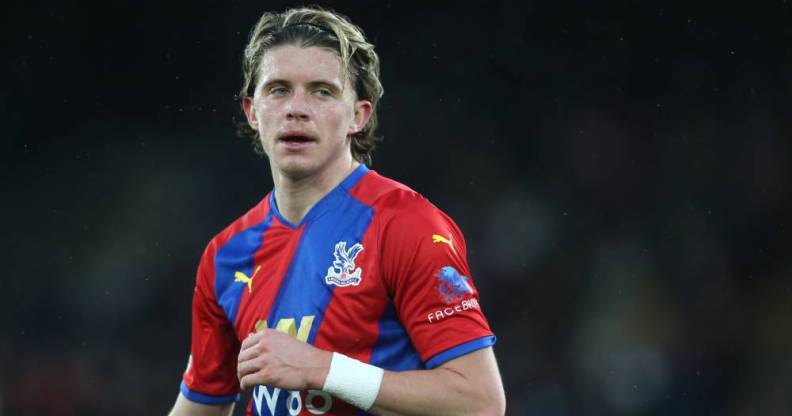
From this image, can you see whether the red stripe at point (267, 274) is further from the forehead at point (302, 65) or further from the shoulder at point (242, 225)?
the forehead at point (302, 65)

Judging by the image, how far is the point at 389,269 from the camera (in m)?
2.86

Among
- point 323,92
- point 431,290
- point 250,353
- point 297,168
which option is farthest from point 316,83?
point 250,353

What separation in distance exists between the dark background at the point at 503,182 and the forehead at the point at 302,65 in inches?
196

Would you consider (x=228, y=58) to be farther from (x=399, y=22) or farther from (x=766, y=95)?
(x=766, y=95)

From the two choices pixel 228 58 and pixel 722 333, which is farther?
pixel 228 58

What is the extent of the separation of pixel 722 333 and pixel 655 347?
528 mm

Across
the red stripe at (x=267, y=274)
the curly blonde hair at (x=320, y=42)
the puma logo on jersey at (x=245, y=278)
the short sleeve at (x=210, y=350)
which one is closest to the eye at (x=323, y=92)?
the curly blonde hair at (x=320, y=42)

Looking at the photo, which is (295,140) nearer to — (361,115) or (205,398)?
(361,115)

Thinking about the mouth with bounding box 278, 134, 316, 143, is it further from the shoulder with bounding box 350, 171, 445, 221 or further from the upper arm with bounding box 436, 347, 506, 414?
the upper arm with bounding box 436, 347, 506, 414

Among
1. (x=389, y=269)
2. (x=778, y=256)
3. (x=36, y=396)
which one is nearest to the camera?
(x=389, y=269)

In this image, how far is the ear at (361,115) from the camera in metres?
3.29

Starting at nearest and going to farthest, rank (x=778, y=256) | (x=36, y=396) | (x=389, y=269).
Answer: (x=389, y=269) → (x=36, y=396) → (x=778, y=256)

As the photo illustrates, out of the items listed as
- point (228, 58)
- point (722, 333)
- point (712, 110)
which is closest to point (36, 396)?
point (228, 58)

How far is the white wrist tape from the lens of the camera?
8.87 feet
